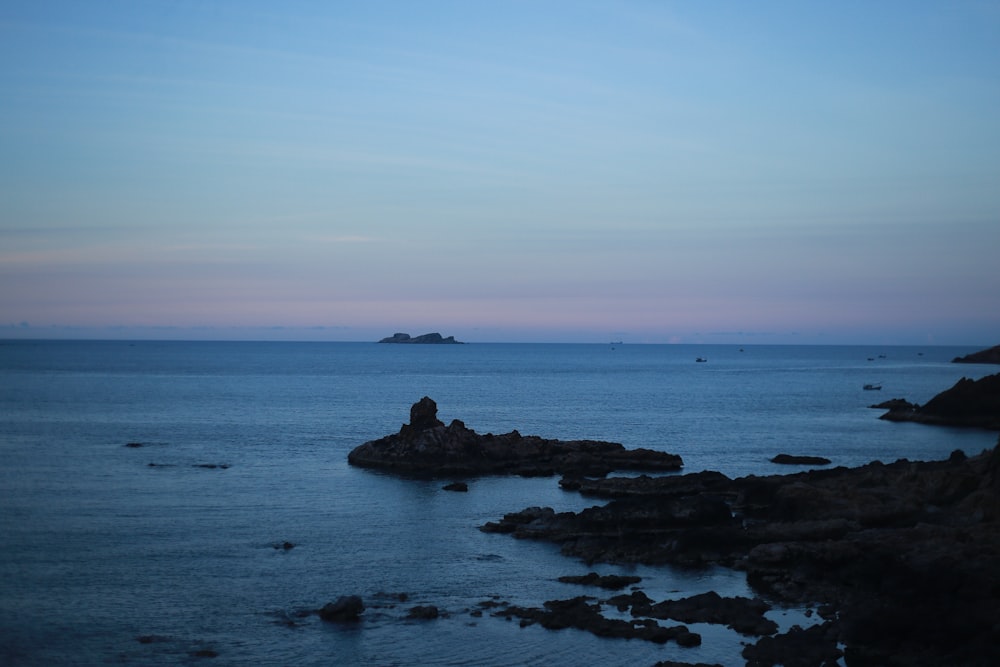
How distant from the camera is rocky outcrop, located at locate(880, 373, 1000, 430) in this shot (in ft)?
286

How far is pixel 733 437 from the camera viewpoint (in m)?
80.6

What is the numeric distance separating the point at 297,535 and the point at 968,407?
72405 mm

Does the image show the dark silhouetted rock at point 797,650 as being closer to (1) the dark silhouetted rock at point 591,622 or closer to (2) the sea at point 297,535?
(2) the sea at point 297,535

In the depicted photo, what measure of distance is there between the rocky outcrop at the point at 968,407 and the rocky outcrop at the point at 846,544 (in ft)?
140

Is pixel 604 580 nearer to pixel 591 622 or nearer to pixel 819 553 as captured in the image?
pixel 591 622

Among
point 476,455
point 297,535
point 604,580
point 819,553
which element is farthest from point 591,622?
point 476,455

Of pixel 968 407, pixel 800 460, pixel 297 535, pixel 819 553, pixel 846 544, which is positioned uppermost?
pixel 968 407

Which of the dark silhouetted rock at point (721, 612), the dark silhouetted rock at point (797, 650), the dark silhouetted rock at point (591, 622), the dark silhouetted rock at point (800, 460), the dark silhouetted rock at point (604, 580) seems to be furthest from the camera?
the dark silhouetted rock at point (800, 460)

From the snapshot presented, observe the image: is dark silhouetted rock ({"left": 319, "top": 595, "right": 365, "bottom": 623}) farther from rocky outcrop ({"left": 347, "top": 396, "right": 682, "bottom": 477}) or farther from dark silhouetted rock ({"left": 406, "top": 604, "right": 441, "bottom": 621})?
rocky outcrop ({"left": 347, "top": 396, "right": 682, "bottom": 477})

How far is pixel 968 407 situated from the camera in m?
88.4

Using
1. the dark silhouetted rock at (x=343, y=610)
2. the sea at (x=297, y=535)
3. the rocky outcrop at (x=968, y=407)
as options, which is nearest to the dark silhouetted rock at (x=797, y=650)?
the sea at (x=297, y=535)

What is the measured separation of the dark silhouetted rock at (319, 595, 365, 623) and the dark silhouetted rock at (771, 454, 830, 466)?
42571 mm

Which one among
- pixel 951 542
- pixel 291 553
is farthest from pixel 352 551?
pixel 951 542

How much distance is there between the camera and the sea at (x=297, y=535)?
86.5ft
